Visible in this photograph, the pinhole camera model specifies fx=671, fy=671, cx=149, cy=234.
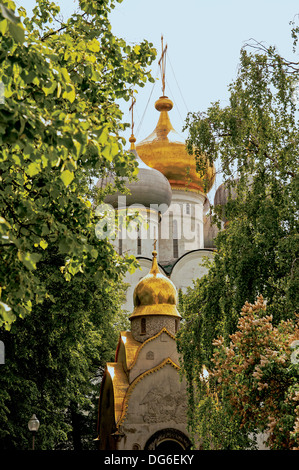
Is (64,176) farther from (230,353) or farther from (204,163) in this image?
(204,163)

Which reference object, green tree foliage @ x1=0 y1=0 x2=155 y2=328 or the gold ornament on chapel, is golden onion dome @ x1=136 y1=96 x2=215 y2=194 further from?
green tree foliage @ x1=0 y1=0 x2=155 y2=328

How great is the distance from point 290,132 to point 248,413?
15.1 feet

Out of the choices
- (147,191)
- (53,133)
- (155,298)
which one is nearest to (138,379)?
(155,298)

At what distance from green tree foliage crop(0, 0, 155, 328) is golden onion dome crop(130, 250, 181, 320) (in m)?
10.1

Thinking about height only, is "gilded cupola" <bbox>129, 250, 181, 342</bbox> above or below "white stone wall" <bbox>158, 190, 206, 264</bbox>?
below

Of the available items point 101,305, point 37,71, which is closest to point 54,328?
point 101,305

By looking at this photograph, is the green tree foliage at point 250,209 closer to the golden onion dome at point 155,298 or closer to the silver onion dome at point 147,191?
the golden onion dome at point 155,298

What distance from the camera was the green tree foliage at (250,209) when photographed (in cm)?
997

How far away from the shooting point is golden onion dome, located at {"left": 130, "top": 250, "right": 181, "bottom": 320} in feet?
60.4

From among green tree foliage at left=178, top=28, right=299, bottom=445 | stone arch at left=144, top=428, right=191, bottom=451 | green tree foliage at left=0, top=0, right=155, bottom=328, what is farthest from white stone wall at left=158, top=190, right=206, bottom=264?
green tree foliage at left=0, top=0, right=155, bottom=328

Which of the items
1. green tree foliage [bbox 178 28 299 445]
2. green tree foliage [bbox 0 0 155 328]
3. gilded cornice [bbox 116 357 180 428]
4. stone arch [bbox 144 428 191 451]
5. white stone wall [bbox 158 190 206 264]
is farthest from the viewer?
white stone wall [bbox 158 190 206 264]

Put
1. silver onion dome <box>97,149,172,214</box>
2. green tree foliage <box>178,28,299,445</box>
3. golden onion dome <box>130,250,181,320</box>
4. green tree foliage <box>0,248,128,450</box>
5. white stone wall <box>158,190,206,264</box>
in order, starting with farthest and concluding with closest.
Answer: white stone wall <box>158,190,206,264</box>
silver onion dome <box>97,149,172,214</box>
golden onion dome <box>130,250,181,320</box>
green tree foliage <box>0,248,128,450</box>
green tree foliage <box>178,28,299,445</box>

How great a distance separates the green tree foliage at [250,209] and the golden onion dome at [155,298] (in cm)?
Result: 675
